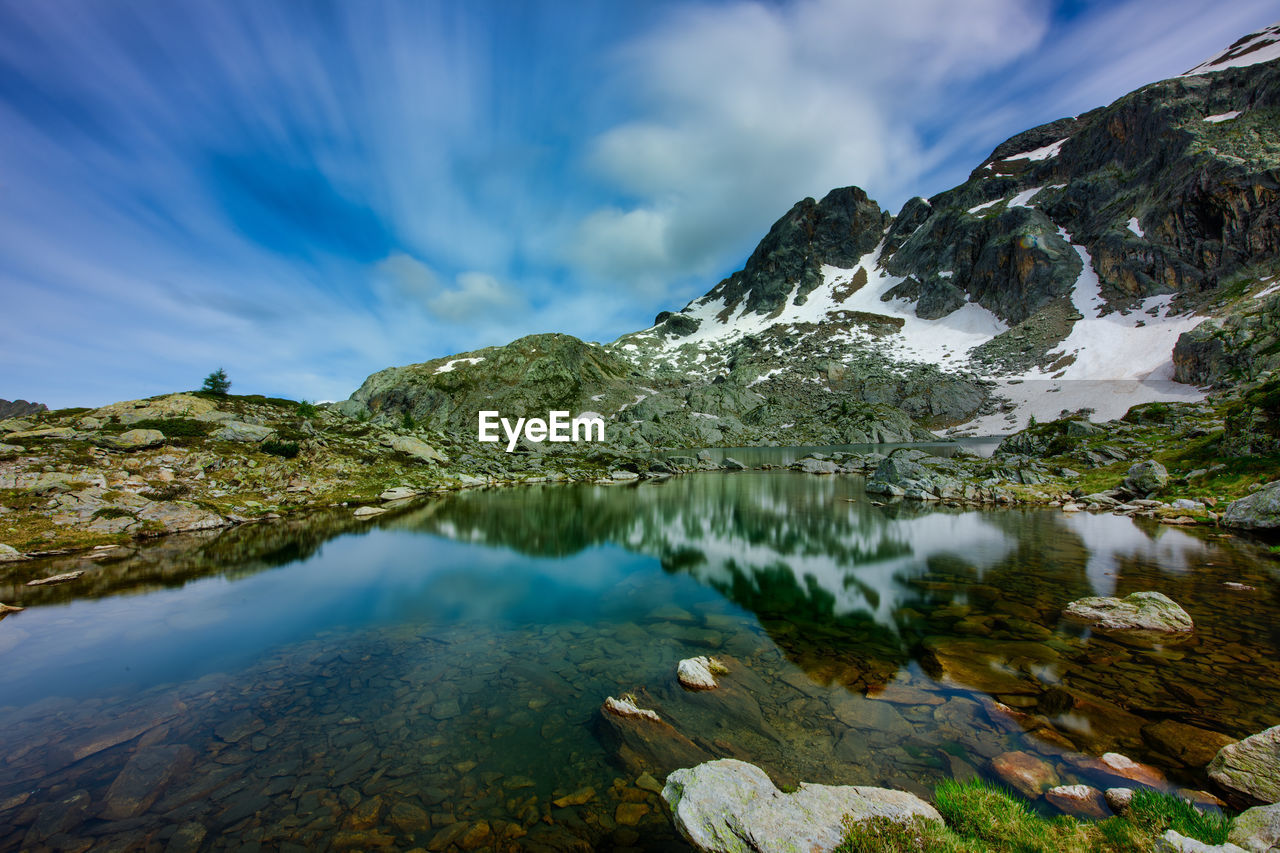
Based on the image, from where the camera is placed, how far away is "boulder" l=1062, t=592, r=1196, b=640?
1219 centimetres

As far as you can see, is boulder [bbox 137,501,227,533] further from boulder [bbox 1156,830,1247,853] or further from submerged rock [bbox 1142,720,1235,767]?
submerged rock [bbox 1142,720,1235,767]

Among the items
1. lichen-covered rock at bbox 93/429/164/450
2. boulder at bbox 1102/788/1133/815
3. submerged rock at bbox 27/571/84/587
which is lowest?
boulder at bbox 1102/788/1133/815

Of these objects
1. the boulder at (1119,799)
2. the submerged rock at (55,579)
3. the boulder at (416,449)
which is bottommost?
the boulder at (1119,799)

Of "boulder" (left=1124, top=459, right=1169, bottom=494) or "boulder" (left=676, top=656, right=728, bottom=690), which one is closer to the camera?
"boulder" (left=676, top=656, right=728, bottom=690)

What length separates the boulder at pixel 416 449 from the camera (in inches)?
2110

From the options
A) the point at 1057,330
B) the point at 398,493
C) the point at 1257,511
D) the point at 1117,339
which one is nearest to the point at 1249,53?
the point at 1057,330

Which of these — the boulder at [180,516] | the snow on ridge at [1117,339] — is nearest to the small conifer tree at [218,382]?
the boulder at [180,516]

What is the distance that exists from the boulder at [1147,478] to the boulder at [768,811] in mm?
38430

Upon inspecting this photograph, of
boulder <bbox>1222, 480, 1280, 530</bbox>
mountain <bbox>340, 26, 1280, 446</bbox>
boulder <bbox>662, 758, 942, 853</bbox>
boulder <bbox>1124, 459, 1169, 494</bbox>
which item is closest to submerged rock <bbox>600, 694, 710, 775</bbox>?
boulder <bbox>662, 758, 942, 853</bbox>

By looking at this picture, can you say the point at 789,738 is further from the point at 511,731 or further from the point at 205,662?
the point at 205,662

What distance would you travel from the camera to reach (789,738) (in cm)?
877

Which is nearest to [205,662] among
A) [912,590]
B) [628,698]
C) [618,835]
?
[628,698]

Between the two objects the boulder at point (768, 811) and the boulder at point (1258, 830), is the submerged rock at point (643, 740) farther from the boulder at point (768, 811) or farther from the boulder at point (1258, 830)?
the boulder at point (1258, 830)

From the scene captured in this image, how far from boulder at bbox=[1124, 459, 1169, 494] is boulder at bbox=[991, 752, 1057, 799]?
115 feet
